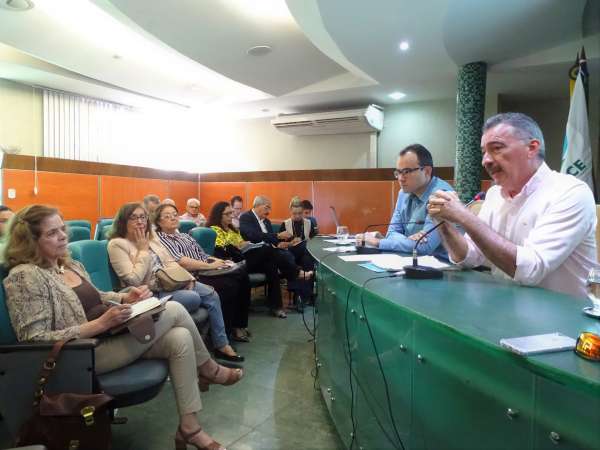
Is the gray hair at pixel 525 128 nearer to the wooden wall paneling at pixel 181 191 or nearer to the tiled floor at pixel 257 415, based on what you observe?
the tiled floor at pixel 257 415

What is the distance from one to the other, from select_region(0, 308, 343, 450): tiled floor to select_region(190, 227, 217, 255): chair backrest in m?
1.19

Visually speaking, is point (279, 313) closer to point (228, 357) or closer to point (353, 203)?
point (228, 357)

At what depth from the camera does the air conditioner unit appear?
22.2ft

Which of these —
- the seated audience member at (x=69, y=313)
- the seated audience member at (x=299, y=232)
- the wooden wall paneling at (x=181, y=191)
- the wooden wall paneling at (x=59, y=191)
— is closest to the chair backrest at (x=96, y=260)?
the seated audience member at (x=69, y=313)

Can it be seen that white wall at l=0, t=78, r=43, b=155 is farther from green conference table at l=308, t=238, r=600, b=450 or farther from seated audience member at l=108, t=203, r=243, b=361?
green conference table at l=308, t=238, r=600, b=450

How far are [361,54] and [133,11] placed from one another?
7.97ft

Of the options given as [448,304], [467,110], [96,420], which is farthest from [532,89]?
[96,420]

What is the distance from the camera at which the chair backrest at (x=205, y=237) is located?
366 cm

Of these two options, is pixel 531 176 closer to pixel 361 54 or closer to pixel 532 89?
pixel 361 54

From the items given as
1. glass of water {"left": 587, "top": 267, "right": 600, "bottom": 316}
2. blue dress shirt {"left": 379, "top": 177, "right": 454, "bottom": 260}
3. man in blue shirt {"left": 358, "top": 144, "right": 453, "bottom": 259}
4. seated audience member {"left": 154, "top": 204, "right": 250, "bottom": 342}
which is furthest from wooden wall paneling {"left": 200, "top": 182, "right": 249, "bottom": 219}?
glass of water {"left": 587, "top": 267, "right": 600, "bottom": 316}

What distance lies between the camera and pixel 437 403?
985 mm

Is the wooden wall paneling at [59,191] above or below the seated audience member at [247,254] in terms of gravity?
above

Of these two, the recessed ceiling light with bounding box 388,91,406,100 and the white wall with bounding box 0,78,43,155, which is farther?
the recessed ceiling light with bounding box 388,91,406,100

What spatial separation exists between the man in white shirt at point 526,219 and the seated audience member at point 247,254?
2693 mm
